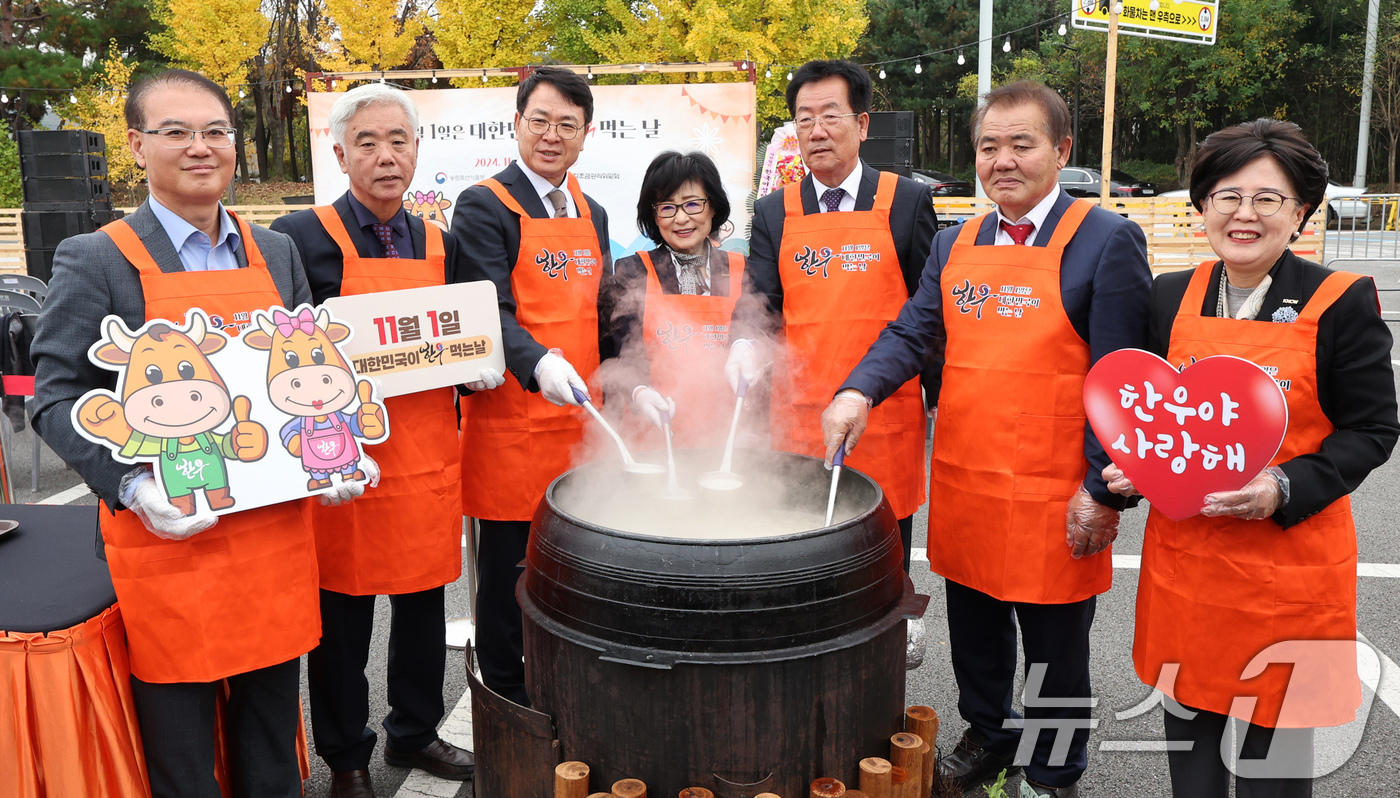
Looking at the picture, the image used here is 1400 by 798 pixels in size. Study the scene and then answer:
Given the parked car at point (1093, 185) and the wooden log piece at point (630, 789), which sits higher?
the parked car at point (1093, 185)

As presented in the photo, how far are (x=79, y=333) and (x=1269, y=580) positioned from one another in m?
2.67

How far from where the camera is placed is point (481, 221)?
2.95m

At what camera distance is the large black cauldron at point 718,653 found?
6.16ft

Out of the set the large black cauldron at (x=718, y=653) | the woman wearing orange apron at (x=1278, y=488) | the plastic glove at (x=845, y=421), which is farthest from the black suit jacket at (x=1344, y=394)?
the plastic glove at (x=845, y=421)

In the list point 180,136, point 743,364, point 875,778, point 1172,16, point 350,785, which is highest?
point 1172,16

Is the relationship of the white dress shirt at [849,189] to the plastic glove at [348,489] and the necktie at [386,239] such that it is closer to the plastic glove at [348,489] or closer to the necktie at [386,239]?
the necktie at [386,239]

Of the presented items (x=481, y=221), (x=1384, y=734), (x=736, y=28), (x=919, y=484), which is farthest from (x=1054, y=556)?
(x=736, y=28)

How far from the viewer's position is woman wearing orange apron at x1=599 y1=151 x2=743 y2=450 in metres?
3.18

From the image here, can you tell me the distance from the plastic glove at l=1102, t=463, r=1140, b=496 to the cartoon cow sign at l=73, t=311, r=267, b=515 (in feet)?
6.67

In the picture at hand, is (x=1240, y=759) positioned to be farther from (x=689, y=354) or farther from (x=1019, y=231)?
(x=689, y=354)

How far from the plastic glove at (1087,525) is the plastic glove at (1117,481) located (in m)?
0.10

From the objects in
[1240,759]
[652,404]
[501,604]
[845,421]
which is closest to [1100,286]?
[845,421]

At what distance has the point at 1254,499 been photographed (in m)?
1.92

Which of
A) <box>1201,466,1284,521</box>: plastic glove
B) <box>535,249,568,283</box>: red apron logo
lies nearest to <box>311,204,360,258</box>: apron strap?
<box>535,249,568,283</box>: red apron logo
